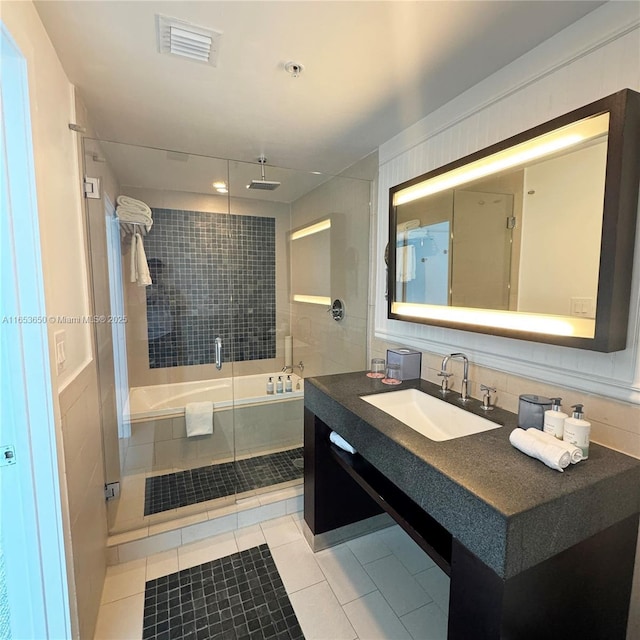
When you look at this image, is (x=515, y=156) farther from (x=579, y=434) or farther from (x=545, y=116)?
(x=579, y=434)

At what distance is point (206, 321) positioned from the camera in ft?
10.4

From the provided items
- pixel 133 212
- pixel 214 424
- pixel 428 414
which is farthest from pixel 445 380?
pixel 133 212

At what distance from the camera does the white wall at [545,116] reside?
110 centimetres

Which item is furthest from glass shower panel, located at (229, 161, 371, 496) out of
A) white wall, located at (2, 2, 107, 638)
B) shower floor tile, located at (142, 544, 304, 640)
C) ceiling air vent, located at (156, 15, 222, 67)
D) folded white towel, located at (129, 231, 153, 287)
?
ceiling air vent, located at (156, 15, 222, 67)

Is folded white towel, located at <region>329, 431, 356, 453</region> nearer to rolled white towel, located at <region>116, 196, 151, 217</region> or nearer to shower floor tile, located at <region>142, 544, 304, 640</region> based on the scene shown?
shower floor tile, located at <region>142, 544, 304, 640</region>

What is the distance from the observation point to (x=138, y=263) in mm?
2785

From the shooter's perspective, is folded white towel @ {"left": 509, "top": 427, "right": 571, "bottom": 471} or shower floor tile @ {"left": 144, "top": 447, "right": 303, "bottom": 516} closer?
folded white towel @ {"left": 509, "top": 427, "right": 571, "bottom": 471}

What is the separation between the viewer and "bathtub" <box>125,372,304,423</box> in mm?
2750

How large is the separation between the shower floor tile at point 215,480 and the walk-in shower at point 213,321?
1 cm

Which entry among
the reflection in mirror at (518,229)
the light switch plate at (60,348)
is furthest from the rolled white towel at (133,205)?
the reflection in mirror at (518,229)

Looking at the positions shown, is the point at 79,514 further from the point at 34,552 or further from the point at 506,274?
the point at 506,274

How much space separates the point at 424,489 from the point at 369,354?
1.46 m

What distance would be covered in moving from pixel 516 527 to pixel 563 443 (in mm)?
386

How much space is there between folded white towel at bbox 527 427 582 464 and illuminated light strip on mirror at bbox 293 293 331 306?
2044 mm
